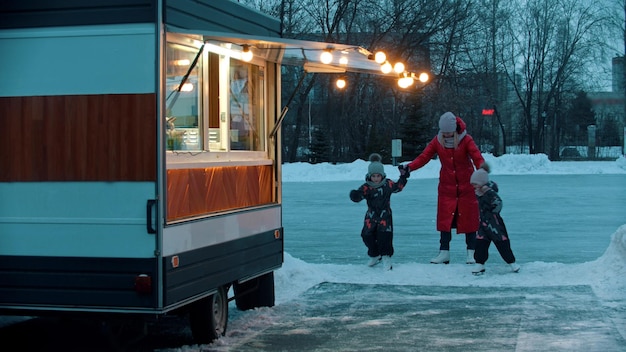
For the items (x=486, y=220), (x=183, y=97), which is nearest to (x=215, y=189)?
(x=183, y=97)

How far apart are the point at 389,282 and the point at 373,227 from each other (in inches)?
37.0

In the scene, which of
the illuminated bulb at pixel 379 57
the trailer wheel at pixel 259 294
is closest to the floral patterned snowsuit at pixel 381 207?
the trailer wheel at pixel 259 294

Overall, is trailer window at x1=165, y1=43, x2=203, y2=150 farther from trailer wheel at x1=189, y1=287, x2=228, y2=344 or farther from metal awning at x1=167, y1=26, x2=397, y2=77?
trailer wheel at x1=189, y1=287, x2=228, y2=344

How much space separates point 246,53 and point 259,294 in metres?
2.57

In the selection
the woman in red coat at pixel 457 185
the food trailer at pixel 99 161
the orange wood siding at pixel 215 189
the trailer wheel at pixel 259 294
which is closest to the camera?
the food trailer at pixel 99 161

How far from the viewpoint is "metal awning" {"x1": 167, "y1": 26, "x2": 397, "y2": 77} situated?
263 inches

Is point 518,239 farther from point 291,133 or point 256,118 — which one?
point 291,133

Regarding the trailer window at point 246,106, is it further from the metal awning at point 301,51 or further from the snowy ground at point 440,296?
the snowy ground at point 440,296

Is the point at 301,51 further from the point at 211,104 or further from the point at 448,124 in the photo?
the point at 448,124

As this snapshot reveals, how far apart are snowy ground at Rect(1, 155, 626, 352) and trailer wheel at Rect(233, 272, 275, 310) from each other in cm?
11

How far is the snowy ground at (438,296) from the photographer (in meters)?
7.39

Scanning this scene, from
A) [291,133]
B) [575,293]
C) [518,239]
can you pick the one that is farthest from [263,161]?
[291,133]

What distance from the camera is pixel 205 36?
21.4 ft

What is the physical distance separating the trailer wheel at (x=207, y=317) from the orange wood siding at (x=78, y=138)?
139cm
